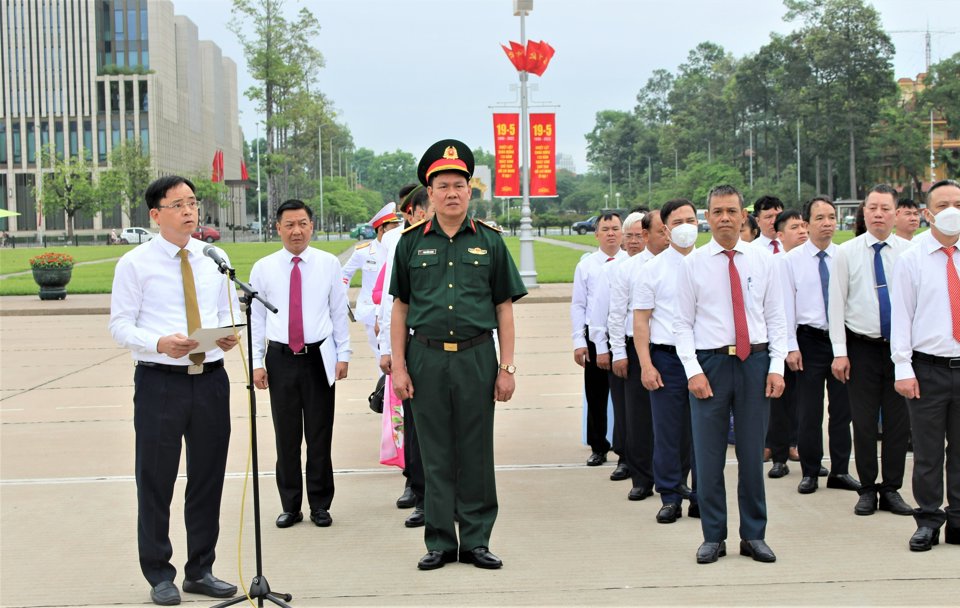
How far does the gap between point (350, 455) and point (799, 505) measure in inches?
147

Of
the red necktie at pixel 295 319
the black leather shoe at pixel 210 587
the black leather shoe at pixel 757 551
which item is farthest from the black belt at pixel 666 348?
the black leather shoe at pixel 210 587

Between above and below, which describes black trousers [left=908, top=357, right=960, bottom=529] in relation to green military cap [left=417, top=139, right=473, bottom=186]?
below

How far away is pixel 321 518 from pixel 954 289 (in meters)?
4.10

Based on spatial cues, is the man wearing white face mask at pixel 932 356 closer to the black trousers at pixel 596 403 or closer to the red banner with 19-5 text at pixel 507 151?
the black trousers at pixel 596 403

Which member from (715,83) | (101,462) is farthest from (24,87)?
(101,462)

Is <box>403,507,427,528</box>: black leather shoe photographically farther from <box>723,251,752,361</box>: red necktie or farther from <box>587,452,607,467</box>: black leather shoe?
<box>723,251,752,361</box>: red necktie

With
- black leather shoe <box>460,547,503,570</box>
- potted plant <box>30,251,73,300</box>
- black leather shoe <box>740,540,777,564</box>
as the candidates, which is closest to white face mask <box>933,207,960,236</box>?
black leather shoe <box>740,540,777,564</box>

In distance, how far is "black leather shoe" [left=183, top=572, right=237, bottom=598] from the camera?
5.12 meters

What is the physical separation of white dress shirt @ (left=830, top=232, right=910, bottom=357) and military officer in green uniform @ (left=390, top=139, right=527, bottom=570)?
2400mm

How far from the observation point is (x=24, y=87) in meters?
95.0

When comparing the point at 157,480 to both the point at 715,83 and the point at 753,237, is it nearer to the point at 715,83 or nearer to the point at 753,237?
the point at 753,237

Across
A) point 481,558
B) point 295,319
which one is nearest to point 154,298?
point 295,319

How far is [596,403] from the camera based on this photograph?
8.17m

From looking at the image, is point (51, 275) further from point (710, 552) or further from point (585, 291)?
point (710, 552)
